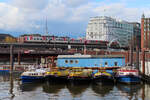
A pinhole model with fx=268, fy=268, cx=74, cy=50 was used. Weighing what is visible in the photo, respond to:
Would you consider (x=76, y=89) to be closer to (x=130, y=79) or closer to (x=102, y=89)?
(x=102, y=89)

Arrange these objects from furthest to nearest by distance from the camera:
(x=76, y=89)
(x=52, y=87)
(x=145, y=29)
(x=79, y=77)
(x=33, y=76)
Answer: (x=145, y=29) → (x=33, y=76) → (x=79, y=77) → (x=52, y=87) → (x=76, y=89)

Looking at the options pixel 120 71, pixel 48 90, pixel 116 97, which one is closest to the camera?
pixel 116 97

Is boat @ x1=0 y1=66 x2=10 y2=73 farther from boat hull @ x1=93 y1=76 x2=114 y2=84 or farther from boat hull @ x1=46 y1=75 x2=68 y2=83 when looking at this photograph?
boat hull @ x1=93 y1=76 x2=114 y2=84

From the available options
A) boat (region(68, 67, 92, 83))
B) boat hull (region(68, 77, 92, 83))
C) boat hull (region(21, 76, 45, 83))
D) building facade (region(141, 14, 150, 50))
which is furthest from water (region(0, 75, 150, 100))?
building facade (region(141, 14, 150, 50))

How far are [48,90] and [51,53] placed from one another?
A: 2208 inches

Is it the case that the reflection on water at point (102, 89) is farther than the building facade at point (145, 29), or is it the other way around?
the building facade at point (145, 29)

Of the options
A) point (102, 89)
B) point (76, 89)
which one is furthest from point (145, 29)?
point (76, 89)

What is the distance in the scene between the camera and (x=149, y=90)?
155 feet

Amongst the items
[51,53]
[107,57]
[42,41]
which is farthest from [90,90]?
[42,41]

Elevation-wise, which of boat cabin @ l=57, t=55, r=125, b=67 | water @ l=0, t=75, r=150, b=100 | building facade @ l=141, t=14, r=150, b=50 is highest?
building facade @ l=141, t=14, r=150, b=50

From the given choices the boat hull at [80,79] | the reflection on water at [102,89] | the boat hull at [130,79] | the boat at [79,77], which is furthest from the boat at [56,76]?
the boat hull at [130,79]

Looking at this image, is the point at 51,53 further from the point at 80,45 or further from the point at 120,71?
the point at 80,45

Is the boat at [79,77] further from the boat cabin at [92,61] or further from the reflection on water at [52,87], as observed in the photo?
the boat cabin at [92,61]

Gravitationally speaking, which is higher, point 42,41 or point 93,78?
point 42,41
